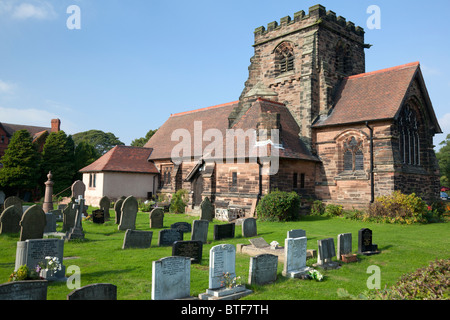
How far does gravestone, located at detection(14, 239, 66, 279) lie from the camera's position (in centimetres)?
831

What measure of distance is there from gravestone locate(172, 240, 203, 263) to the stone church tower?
661 inches

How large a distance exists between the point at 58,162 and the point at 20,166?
4.18 metres

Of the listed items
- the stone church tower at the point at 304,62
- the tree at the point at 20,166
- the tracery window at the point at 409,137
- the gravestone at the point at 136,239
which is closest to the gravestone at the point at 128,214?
the gravestone at the point at 136,239

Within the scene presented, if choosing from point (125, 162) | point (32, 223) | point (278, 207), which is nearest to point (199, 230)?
point (32, 223)

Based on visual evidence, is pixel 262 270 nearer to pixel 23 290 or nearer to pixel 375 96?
pixel 23 290

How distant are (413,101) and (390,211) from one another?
9316mm

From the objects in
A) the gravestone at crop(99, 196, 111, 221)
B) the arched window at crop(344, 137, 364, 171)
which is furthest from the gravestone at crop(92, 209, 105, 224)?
the arched window at crop(344, 137, 364, 171)

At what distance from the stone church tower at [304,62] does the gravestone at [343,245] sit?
14.3 meters

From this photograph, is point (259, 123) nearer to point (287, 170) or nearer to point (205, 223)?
point (287, 170)

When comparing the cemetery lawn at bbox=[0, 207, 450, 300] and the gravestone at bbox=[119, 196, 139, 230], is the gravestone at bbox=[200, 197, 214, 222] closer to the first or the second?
the cemetery lawn at bbox=[0, 207, 450, 300]

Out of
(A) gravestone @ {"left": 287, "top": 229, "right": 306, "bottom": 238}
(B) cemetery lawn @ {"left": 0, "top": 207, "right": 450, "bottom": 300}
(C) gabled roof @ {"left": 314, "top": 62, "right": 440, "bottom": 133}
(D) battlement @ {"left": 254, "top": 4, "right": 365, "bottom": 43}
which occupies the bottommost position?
(B) cemetery lawn @ {"left": 0, "top": 207, "right": 450, "bottom": 300}

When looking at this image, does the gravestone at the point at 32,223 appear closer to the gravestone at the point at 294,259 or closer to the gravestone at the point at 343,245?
the gravestone at the point at 294,259

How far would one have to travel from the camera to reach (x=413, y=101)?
24141 mm
